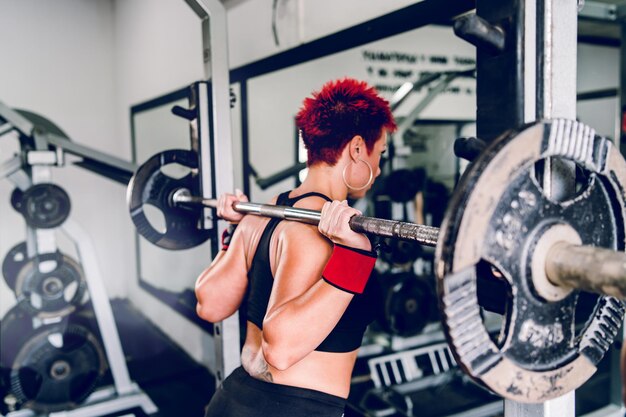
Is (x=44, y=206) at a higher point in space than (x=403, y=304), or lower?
higher

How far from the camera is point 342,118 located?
1229 millimetres

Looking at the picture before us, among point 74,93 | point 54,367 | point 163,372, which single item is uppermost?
point 74,93

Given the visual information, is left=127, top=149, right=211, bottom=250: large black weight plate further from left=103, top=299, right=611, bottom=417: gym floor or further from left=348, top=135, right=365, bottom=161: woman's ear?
left=103, top=299, right=611, bottom=417: gym floor

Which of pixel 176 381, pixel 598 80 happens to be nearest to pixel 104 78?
pixel 176 381

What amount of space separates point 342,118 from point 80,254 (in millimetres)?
2062

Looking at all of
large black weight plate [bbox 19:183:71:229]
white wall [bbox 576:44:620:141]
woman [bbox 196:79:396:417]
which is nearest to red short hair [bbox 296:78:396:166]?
woman [bbox 196:79:396:417]

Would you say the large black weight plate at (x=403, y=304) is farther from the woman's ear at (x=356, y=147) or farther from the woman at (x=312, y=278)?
the woman's ear at (x=356, y=147)

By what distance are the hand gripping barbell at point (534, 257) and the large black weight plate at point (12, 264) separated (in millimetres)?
2994

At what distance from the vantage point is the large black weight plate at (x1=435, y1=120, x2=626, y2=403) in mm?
610

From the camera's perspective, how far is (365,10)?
1.92 metres

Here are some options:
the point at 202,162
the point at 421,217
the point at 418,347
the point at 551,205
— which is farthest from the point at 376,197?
the point at 551,205

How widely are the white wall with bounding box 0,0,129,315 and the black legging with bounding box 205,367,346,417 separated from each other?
3.59m

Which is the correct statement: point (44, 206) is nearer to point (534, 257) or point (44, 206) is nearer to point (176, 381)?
point (176, 381)

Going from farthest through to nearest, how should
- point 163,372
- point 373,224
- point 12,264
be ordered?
1. point 163,372
2. point 12,264
3. point 373,224
